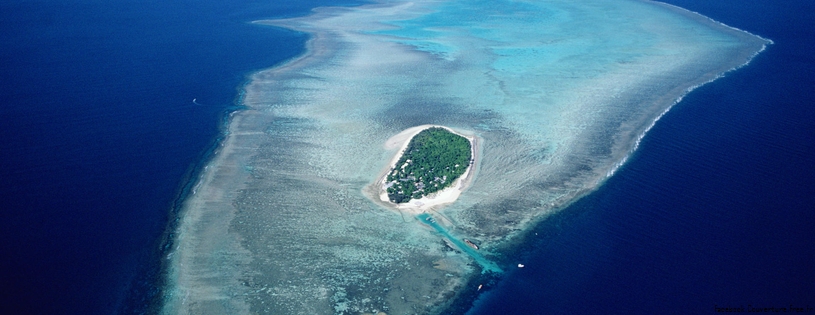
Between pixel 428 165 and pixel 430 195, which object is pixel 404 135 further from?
pixel 430 195

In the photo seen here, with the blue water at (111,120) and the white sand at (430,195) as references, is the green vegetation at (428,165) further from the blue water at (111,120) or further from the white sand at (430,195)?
the blue water at (111,120)

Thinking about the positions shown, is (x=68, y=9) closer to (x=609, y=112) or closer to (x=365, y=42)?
(x=365, y=42)

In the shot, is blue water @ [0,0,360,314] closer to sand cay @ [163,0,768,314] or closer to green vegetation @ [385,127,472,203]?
sand cay @ [163,0,768,314]

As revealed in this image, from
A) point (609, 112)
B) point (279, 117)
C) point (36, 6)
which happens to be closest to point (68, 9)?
point (36, 6)

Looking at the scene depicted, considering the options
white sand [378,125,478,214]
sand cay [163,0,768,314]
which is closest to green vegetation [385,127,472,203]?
white sand [378,125,478,214]

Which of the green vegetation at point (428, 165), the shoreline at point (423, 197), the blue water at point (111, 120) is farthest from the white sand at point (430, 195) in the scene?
the blue water at point (111, 120)

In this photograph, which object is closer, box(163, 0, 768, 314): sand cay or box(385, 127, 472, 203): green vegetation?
box(163, 0, 768, 314): sand cay

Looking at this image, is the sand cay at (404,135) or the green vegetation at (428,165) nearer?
the sand cay at (404,135)
